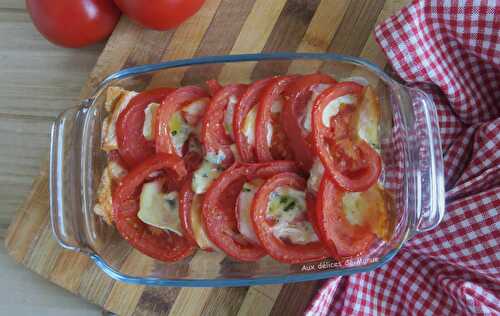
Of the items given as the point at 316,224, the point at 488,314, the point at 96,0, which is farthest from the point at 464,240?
the point at 96,0

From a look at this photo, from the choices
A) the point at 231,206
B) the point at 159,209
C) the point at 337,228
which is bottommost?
the point at 159,209

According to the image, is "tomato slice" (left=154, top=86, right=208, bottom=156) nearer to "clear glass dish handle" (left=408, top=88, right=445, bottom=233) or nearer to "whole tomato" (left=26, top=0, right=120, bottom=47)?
"whole tomato" (left=26, top=0, right=120, bottom=47)

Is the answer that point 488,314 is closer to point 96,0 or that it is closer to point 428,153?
point 428,153

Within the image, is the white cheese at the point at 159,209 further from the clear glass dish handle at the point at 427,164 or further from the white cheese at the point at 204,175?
the clear glass dish handle at the point at 427,164

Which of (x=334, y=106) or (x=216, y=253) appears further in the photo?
(x=216, y=253)

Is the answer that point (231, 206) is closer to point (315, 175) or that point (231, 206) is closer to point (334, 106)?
point (315, 175)

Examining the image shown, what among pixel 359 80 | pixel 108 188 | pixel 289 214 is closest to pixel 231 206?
pixel 289 214
